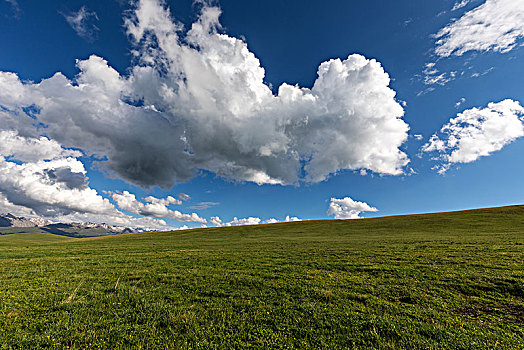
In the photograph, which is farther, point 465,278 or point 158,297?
point 465,278

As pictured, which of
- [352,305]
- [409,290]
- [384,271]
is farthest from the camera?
[384,271]

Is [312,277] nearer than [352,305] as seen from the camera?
No

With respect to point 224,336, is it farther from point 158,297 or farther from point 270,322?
point 158,297

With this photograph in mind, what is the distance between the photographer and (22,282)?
15000 mm

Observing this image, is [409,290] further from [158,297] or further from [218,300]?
A: [158,297]

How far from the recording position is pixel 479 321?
9062mm

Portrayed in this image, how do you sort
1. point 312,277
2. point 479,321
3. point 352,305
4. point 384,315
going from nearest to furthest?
point 479,321 < point 384,315 < point 352,305 < point 312,277

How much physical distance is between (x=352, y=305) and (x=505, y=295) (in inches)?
357

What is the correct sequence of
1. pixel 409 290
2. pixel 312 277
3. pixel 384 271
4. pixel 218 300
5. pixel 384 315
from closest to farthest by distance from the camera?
pixel 384 315
pixel 218 300
pixel 409 290
pixel 312 277
pixel 384 271

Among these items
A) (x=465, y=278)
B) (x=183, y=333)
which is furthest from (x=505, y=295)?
(x=183, y=333)

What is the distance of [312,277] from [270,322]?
721cm

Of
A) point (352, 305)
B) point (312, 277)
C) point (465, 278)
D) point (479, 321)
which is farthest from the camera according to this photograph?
point (312, 277)

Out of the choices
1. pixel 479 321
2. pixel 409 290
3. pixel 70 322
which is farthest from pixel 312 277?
pixel 70 322

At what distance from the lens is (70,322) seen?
30.0 ft
